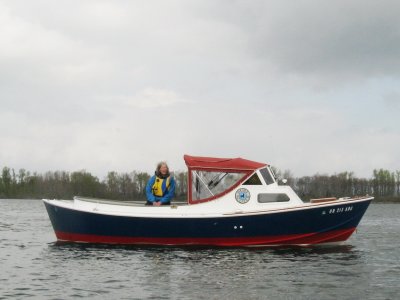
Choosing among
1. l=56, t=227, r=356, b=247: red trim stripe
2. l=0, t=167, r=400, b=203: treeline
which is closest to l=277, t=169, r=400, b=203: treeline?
l=0, t=167, r=400, b=203: treeline

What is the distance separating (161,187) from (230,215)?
325 centimetres

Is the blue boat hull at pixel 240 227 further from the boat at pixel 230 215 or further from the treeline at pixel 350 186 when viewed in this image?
the treeline at pixel 350 186

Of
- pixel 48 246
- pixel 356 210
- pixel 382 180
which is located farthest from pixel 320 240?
pixel 382 180

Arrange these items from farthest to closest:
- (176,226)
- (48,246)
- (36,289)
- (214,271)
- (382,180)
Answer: (382,180) < (48,246) < (176,226) < (214,271) < (36,289)

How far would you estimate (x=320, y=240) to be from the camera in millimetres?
22062

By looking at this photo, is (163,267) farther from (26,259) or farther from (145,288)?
(26,259)

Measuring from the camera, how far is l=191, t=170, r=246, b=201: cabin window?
22.0m

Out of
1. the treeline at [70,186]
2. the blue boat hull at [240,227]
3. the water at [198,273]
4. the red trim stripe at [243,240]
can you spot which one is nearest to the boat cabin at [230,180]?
the blue boat hull at [240,227]

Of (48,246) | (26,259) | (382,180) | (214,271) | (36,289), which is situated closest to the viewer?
(36,289)

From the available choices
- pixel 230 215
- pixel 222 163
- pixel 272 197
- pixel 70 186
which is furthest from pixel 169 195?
pixel 70 186

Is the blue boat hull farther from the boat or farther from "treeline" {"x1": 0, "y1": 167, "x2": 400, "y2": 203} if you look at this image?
"treeline" {"x1": 0, "y1": 167, "x2": 400, "y2": 203}

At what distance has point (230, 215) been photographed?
21062 mm

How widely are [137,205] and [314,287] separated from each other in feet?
30.7

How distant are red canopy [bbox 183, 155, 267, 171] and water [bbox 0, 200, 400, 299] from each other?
3.07 metres
